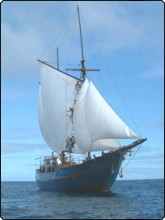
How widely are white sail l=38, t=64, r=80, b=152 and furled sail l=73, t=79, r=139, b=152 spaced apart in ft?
22.0

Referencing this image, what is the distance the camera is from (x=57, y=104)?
6131cm

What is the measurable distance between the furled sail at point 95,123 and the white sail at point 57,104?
22.0 ft

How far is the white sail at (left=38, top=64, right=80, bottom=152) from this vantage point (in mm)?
61406

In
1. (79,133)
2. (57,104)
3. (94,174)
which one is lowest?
(94,174)

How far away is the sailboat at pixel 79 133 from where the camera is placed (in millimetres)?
49562

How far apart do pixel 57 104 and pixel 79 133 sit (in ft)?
32.8

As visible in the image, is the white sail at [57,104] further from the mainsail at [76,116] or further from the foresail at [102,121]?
the foresail at [102,121]

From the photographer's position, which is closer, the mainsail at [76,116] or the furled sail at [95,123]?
the furled sail at [95,123]

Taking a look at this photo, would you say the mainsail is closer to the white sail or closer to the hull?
the white sail

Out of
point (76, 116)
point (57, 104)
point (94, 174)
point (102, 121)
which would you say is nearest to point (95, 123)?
point (102, 121)

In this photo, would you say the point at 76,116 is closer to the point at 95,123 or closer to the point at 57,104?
the point at 95,123

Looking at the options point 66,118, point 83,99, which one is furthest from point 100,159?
point 66,118

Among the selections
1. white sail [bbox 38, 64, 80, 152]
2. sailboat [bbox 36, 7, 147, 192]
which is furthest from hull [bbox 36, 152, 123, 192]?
white sail [bbox 38, 64, 80, 152]

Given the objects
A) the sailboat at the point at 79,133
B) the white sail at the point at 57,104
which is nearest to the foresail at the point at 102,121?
the sailboat at the point at 79,133
